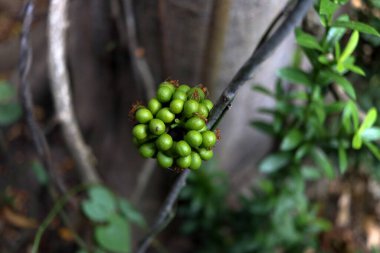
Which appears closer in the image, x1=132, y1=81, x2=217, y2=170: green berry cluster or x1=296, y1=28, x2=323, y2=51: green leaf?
x1=132, y1=81, x2=217, y2=170: green berry cluster

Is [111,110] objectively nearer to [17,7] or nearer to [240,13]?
[240,13]

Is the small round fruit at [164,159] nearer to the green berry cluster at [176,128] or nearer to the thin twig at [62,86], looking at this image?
the green berry cluster at [176,128]

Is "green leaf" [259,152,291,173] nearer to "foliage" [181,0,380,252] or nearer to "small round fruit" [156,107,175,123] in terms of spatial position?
"foliage" [181,0,380,252]

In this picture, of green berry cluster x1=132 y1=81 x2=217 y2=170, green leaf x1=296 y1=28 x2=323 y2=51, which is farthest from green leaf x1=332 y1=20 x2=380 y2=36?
green berry cluster x1=132 y1=81 x2=217 y2=170

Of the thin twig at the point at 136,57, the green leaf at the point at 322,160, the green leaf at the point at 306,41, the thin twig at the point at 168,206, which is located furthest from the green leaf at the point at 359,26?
the thin twig at the point at 136,57

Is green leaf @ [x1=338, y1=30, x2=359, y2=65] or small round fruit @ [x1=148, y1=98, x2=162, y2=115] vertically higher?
small round fruit @ [x1=148, y1=98, x2=162, y2=115]

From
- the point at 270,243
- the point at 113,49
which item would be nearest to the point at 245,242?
the point at 270,243
